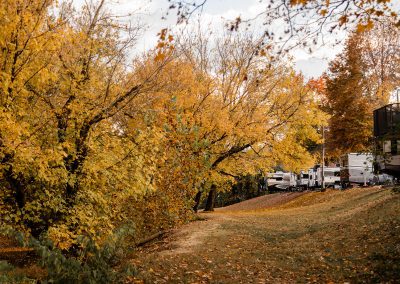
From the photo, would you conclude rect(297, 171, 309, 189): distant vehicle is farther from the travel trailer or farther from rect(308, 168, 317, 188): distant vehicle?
the travel trailer

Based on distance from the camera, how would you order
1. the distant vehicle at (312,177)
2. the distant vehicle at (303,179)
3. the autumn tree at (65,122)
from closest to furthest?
the autumn tree at (65,122) → the distant vehicle at (312,177) → the distant vehicle at (303,179)

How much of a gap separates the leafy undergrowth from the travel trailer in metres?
1.61

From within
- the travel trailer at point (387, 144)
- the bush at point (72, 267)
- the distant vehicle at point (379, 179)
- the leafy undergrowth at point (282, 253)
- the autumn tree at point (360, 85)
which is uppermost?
the autumn tree at point (360, 85)

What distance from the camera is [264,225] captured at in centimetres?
1955

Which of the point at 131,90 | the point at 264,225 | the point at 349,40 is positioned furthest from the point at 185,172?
the point at 349,40

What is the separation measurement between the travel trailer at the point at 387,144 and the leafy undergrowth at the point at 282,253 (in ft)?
5.28

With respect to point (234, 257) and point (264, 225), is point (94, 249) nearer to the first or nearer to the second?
point (234, 257)

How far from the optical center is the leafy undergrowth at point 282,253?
9.94 metres

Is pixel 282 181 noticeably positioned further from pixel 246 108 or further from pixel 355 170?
pixel 246 108

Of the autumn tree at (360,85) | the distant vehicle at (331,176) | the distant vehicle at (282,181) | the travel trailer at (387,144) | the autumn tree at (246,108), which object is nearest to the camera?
the travel trailer at (387,144)

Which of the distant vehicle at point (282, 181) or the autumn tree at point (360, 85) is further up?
the autumn tree at point (360, 85)

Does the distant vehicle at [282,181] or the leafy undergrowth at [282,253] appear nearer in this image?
the leafy undergrowth at [282,253]

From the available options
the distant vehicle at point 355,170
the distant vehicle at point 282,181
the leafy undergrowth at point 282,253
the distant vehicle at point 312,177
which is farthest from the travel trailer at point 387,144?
the distant vehicle at point 282,181

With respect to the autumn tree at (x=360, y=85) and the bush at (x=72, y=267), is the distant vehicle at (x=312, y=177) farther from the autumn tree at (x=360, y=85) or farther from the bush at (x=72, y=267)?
the bush at (x=72, y=267)
